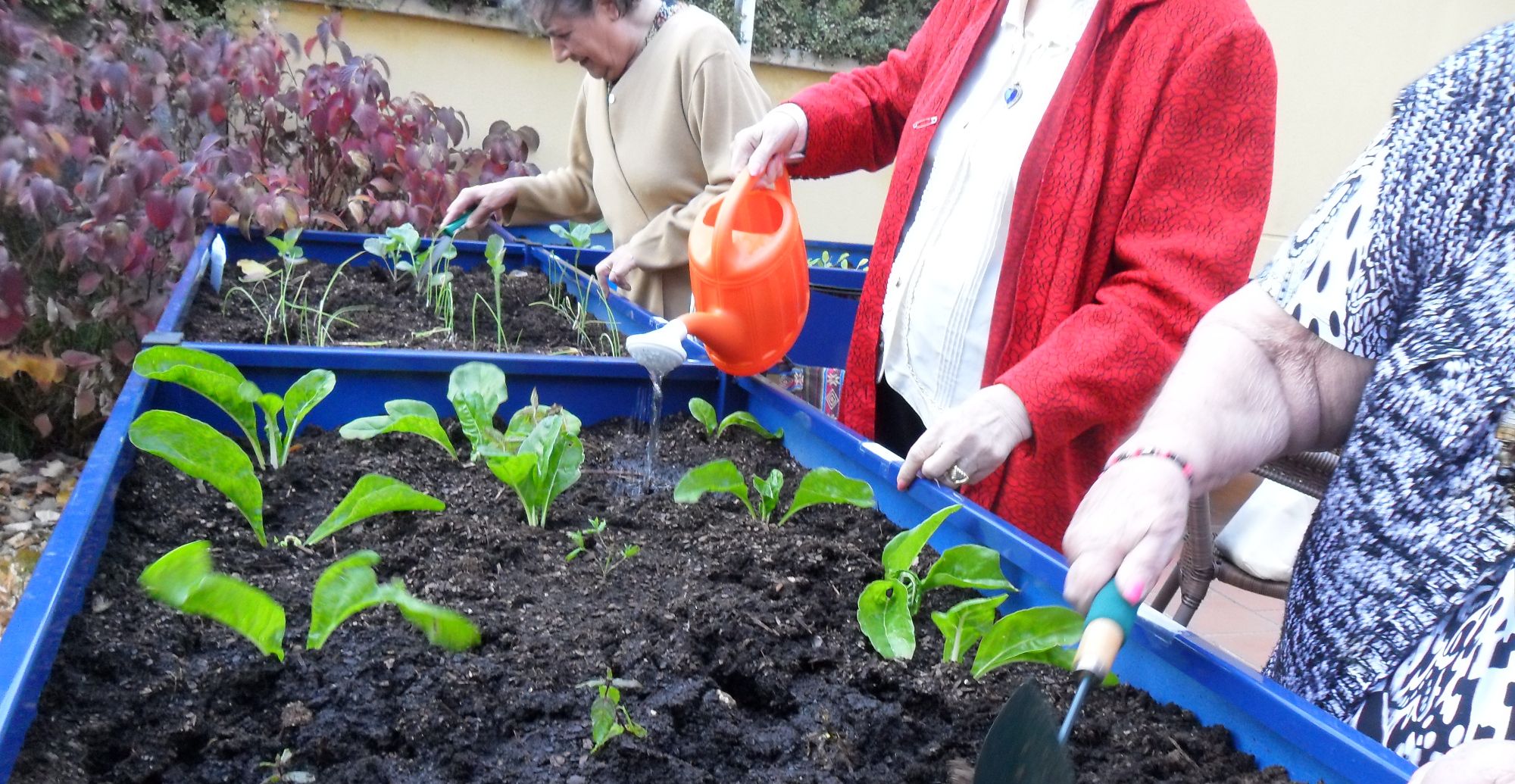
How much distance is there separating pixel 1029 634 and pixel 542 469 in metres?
0.58

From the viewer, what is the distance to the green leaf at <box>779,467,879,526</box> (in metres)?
1.22

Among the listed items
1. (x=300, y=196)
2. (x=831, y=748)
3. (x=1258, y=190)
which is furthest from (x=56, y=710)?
(x=300, y=196)

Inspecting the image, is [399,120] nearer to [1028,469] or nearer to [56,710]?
[1028,469]

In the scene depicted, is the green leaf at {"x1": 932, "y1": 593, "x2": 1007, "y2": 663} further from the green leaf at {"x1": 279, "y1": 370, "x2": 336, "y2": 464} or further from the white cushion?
the white cushion

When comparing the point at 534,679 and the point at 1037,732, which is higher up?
the point at 1037,732

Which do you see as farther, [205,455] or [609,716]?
[205,455]

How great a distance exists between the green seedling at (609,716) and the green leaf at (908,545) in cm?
31

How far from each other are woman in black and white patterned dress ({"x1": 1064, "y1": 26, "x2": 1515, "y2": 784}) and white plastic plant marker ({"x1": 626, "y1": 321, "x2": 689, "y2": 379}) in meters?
0.57

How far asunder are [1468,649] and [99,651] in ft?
3.55

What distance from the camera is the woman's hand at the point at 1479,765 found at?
0.57 metres

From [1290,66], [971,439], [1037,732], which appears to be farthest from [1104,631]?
[1290,66]

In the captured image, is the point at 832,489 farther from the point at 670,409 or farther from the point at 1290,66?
the point at 1290,66

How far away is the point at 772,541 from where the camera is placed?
1.19 meters

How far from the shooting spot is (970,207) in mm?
1460
